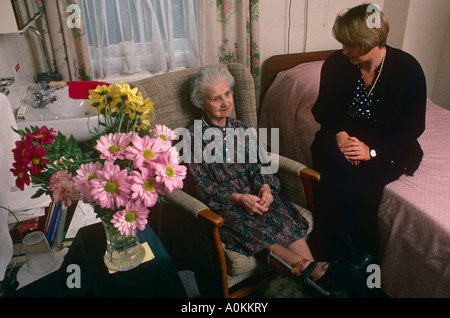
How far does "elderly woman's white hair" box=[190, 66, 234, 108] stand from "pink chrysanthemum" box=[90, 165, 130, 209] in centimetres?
100

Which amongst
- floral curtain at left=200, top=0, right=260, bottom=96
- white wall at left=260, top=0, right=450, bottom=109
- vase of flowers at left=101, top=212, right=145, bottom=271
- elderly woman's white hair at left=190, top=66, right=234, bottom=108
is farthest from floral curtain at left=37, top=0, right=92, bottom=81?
vase of flowers at left=101, top=212, right=145, bottom=271

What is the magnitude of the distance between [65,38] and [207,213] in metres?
1.51

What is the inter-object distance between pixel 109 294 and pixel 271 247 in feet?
2.50

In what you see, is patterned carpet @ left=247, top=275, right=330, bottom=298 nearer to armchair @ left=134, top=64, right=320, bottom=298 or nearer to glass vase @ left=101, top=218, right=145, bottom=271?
armchair @ left=134, top=64, right=320, bottom=298

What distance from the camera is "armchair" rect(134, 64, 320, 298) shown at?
57.1 inches

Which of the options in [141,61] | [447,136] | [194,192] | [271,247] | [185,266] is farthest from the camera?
[141,61]

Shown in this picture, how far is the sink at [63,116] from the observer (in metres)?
1.56

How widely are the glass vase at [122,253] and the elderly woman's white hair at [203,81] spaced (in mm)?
884

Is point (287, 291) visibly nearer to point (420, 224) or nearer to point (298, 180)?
point (298, 180)

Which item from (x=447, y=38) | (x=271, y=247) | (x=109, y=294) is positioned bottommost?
(x=271, y=247)

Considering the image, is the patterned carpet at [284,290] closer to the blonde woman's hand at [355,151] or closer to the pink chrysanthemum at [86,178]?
the blonde woman's hand at [355,151]
